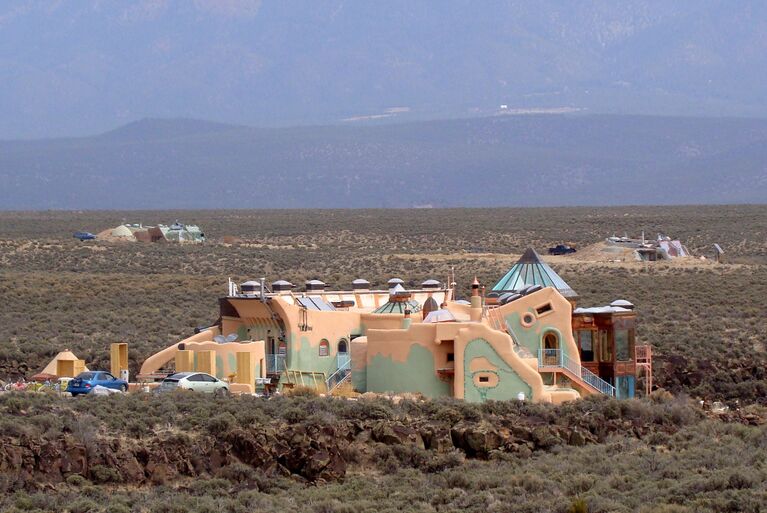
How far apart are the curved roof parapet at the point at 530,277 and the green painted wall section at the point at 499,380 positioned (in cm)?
728

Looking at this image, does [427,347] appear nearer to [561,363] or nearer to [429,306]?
[429,306]

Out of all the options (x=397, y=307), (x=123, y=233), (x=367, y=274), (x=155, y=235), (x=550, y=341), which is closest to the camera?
(x=550, y=341)

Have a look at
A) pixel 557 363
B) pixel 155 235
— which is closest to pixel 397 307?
pixel 557 363

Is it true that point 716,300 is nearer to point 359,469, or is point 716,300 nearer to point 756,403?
point 756,403

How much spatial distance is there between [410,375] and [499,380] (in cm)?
230

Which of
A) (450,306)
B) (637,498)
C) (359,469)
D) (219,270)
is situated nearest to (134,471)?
(359,469)

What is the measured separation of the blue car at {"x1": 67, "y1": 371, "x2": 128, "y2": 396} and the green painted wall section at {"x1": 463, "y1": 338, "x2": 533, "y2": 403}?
318 inches

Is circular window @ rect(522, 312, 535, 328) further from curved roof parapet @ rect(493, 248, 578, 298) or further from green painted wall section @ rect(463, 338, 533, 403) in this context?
curved roof parapet @ rect(493, 248, 578, 298)

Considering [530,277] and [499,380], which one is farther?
[530,277]

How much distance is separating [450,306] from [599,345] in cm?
404

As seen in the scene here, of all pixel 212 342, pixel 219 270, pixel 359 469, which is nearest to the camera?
pixel 359 469

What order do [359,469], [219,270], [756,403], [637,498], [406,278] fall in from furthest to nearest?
1. [219,270]
2. [406,278]
3. [756,403]
4. [359,469]
5. [637,498]

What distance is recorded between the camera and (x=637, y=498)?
34.1 meters

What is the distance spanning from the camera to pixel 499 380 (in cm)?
4309
